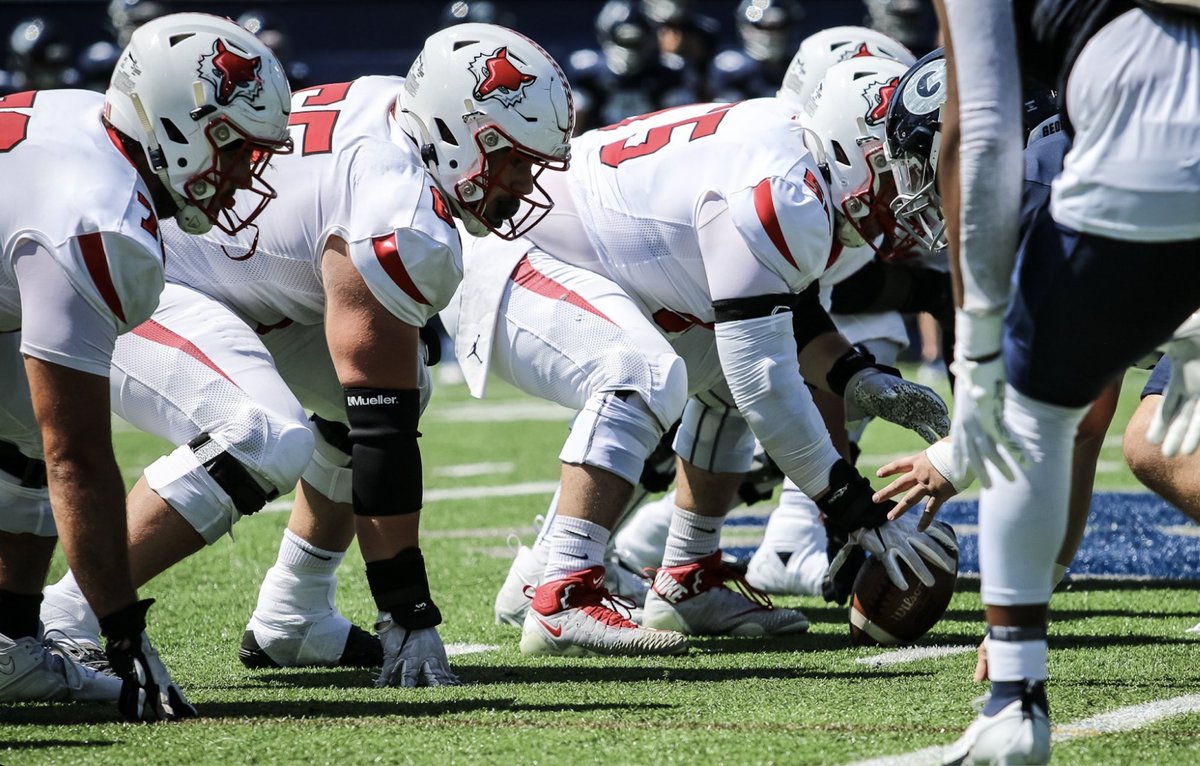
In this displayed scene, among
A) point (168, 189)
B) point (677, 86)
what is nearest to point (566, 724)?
point (168, 189)

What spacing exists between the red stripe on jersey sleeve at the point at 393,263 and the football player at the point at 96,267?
0.91 feet

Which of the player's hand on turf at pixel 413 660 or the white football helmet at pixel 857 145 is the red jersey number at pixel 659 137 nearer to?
the white football helmet at pixel 857 145

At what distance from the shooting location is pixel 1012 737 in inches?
93.5

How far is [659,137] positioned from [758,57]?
34.5ft

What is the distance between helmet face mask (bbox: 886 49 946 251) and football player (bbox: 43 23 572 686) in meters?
0.75

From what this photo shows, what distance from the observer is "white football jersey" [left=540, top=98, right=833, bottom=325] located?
387 cm

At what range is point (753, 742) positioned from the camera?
2.80 metres

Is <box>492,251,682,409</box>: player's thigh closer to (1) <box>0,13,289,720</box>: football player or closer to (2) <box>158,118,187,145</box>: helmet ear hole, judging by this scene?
(1) <box>0,13,289,720</box>: football player

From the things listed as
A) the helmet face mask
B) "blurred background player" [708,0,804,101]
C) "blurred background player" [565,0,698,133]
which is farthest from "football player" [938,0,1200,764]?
"blurred background player" [708,0,804,101]

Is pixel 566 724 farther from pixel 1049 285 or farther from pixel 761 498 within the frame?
pixel 761 498

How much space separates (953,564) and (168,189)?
6.62 feet

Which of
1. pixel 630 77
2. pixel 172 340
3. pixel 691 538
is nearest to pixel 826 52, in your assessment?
pixel 691 538

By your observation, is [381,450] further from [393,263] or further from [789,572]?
[789,572]

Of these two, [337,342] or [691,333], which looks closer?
[337,342]
